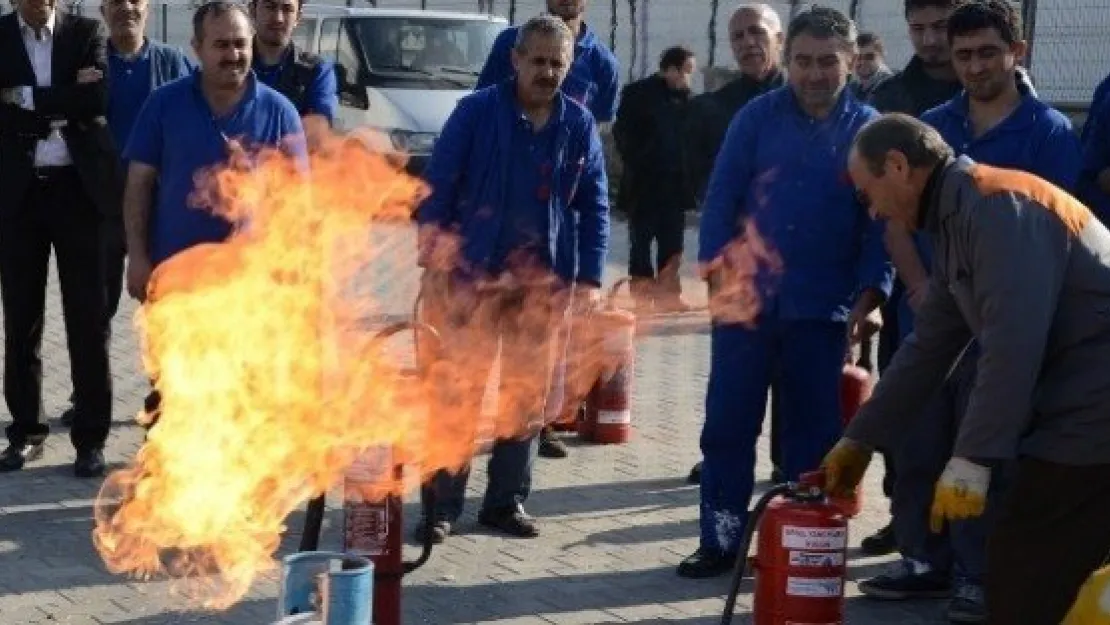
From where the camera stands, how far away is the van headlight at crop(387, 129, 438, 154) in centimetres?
1961

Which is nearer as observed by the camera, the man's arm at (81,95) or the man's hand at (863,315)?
the man's hand at (863,315)

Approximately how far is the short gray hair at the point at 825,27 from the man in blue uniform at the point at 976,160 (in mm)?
394

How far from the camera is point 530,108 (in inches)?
298

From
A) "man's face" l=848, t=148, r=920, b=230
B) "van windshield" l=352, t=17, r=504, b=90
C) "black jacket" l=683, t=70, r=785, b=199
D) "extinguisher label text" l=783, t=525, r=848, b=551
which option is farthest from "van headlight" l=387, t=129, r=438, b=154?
"man's face" l=848, t=148, r=920, b=230

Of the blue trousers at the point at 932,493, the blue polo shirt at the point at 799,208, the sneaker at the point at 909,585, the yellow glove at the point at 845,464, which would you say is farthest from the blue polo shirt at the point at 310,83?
the yellow glove at the point at 845,464

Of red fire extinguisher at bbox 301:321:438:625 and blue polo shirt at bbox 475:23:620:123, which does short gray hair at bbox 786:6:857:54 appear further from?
blue polo shirt at bbox 475:23:620:123

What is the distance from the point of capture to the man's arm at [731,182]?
7.12 m

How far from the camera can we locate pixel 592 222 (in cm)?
785

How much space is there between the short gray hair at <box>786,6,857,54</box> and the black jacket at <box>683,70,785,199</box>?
1.11m

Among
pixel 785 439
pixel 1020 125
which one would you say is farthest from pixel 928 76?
pixel 785 439

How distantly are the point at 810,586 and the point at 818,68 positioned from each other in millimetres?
1963

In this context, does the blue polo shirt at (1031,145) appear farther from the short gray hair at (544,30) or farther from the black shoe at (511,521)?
the black shoe at (511,521)

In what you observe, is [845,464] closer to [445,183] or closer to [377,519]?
[377,519]

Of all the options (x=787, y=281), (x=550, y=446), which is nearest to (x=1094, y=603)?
(x=787, y=281)
